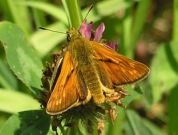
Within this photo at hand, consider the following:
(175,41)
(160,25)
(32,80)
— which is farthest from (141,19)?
(160,25)

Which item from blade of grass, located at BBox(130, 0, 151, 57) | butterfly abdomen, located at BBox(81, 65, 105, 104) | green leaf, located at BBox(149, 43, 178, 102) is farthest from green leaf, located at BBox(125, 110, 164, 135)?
butterfly abdomen, located at BBox(81, 65, 105, 104)

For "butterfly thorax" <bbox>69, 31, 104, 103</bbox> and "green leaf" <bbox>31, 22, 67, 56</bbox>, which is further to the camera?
"green leaf" <bbox>31, 22, 67, 56</bbox>

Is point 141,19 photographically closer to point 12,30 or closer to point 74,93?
point 12,30

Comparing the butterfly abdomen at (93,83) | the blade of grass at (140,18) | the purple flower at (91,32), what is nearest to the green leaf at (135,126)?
the blade of grass at (140,18)

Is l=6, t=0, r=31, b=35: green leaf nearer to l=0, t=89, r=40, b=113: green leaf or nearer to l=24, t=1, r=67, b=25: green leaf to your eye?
l=24, t=1, r=67, b=25: green leaf

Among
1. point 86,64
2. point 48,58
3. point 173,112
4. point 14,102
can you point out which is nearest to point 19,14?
point 48,58

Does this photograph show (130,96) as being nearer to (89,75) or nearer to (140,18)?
(89,75)
